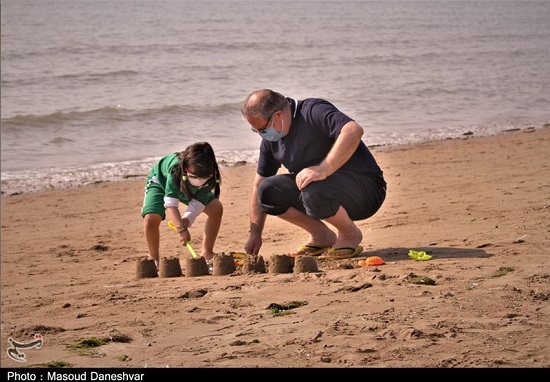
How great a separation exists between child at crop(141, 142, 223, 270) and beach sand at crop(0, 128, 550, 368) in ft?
1.43

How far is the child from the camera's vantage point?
6398 mm

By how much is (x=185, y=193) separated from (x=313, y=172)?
99 centimetres

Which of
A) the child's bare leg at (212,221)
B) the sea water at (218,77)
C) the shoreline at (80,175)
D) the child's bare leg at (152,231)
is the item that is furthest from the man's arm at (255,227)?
the sea water at (218,77)

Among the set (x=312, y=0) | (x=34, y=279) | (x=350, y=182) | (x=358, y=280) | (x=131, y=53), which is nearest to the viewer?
(x=358, y=280)

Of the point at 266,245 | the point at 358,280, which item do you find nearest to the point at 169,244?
the point at 266,245

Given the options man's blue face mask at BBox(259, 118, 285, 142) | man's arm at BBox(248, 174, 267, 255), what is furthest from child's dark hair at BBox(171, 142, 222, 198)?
man's blue face mask at BBox(259, 118, 285, 142)

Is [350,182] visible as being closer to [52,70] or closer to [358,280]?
[358,280]

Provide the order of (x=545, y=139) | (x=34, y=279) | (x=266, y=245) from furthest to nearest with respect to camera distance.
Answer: (x=545, y=139), (x=266, y=245), (x=34, y=279)

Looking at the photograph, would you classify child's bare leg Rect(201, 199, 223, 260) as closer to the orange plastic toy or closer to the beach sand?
the beach sand

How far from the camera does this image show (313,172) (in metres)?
6.01

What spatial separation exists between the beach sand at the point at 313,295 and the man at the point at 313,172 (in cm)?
34

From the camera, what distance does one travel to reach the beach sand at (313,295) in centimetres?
422

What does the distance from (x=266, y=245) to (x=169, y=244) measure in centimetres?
94

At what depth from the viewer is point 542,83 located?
1844 cm
